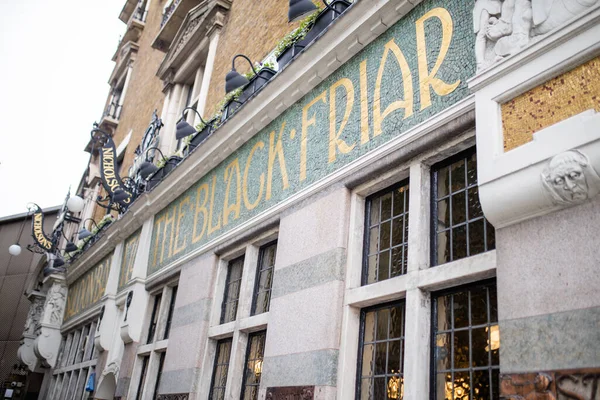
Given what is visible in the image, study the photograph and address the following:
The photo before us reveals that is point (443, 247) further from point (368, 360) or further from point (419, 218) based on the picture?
point (368, 360)

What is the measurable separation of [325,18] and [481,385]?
4.58m

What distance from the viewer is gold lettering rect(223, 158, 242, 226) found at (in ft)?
25.4

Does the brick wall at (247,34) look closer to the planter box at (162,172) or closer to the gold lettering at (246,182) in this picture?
the planter box at (162,172)

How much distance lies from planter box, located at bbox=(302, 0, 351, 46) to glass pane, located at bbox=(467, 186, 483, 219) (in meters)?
2.90

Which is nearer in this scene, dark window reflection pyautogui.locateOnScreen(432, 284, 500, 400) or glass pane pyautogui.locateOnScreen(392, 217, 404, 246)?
dark window reflection pyautogui.locateOnScreen(432, 284, 500, 400)

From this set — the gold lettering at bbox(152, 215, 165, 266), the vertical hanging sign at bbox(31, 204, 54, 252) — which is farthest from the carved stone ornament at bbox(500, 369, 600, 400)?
the vertical hanging sign at bbox(31, 204, 54, 252)

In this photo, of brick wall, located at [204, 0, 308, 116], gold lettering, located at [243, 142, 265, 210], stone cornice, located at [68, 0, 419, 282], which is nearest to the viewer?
stone cornice, located at [68, 0, 419, 282]

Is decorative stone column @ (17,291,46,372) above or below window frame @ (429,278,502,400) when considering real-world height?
above

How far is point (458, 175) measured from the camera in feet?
15.2

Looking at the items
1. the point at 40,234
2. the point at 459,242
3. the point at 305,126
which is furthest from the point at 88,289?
the point at 459,242

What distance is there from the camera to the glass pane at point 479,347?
12.5ft

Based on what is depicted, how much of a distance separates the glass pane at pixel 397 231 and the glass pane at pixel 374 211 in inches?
11.5

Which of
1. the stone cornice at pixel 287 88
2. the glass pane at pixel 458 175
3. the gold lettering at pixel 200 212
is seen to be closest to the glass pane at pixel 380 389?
the glass pane at pixel 458 175

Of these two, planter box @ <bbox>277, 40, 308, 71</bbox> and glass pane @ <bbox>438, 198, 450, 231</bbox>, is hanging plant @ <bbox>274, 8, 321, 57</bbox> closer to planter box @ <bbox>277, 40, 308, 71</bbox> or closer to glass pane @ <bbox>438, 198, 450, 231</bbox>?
planter box @ <bbox>277, 40, 308, 71</bbox>
